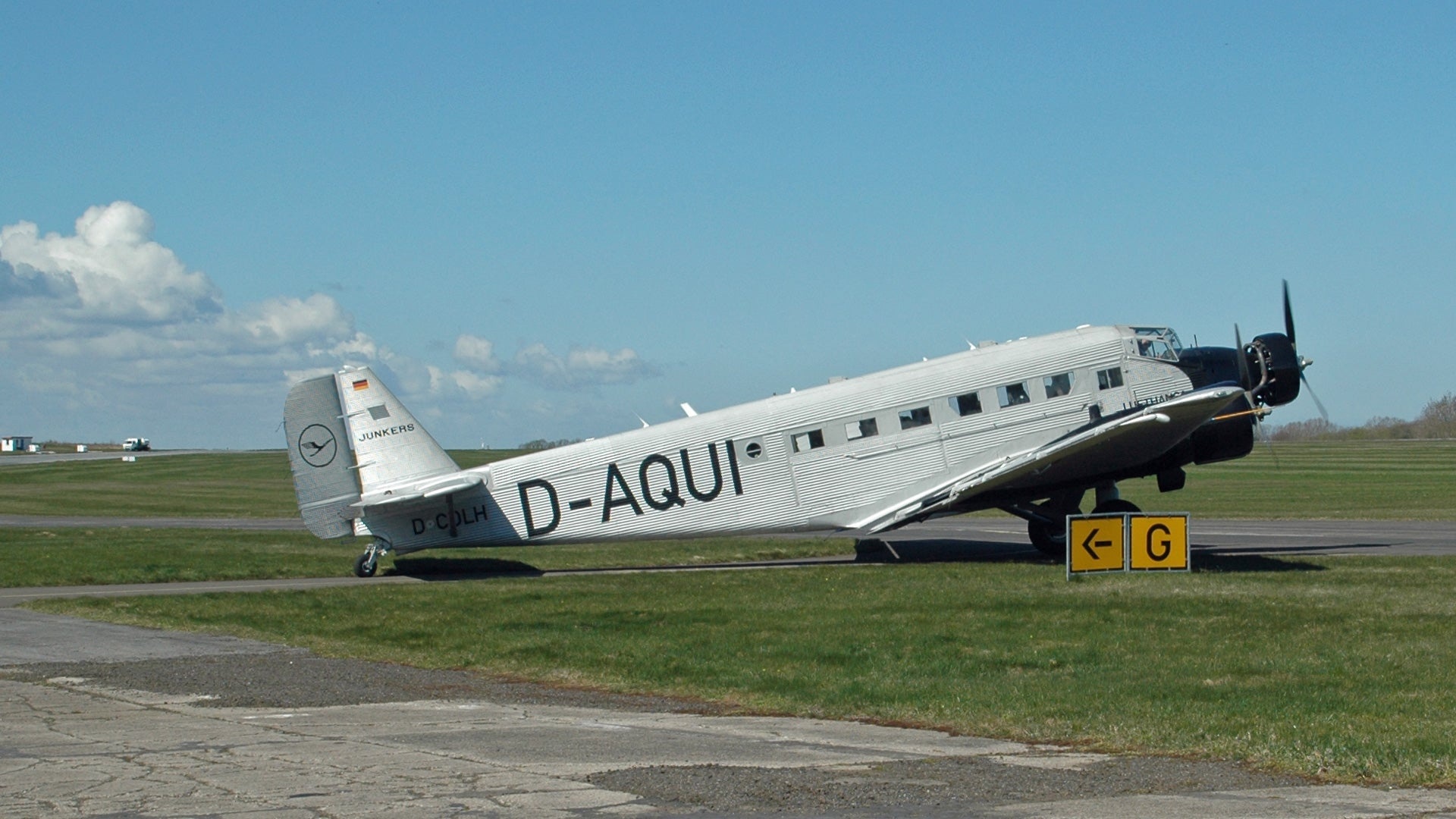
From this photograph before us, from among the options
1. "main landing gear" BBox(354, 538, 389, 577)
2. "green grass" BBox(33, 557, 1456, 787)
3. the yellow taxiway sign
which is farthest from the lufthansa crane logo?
the yellow taxiway sign

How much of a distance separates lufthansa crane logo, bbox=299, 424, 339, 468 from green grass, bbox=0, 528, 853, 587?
10.7ft

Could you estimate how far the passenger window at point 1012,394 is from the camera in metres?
25.9

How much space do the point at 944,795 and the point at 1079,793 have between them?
923 mm

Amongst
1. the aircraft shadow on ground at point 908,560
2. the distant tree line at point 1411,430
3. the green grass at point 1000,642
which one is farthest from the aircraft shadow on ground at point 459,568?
the distant tree line at point 1411,430

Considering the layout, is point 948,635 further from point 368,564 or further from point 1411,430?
point 1411,430

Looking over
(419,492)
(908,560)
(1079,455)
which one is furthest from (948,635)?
(419,492)

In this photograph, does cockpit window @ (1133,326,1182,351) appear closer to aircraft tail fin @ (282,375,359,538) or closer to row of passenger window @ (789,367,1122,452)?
row of passenger window @ (789,367,1122,452)

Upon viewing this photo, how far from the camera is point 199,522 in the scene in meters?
47.1

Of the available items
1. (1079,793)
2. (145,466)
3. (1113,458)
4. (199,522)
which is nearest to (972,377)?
(1113,458)

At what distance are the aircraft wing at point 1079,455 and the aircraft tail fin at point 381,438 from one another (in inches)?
347

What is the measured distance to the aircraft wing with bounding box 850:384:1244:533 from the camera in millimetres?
23234

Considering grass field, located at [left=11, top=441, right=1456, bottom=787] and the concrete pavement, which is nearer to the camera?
the concrete pavement

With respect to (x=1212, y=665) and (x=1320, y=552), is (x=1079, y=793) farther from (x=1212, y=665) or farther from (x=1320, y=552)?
(x=1320, y=552)

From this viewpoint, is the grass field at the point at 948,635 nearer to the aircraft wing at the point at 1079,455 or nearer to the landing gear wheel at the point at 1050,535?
the aircraft wing at the point at 1079,455
